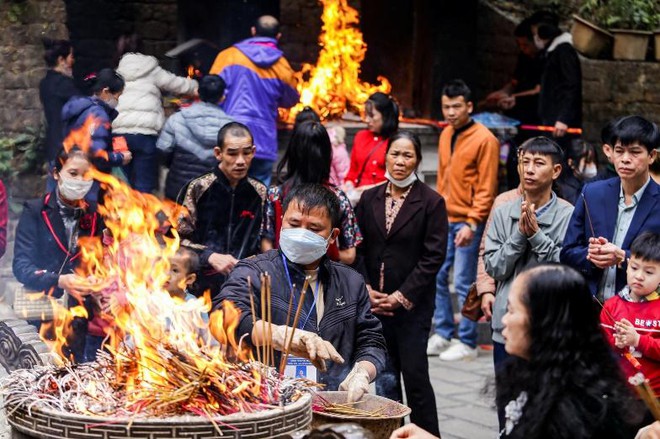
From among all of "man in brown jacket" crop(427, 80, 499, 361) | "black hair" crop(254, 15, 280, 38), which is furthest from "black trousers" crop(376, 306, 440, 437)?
"black hair" crop(254, 15, 280, 38)

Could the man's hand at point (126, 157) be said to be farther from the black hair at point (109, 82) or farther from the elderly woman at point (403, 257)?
the elderly woman at point (403, 257)

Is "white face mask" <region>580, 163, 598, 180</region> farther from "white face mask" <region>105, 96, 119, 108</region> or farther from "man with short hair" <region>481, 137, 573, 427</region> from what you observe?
"white face mask" <region>105, 96, 119, 108</region>

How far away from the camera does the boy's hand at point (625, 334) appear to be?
5820 millimetres

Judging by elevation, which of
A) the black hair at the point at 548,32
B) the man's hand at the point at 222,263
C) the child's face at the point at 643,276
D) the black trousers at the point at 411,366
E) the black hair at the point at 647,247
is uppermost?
the black hair at the point at 548,32

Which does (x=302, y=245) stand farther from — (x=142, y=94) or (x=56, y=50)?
(x=56, y=50)

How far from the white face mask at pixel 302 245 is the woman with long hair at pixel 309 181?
1614 millimetres

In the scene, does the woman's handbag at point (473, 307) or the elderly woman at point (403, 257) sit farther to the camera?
the woman's handbag at point (473, 307)

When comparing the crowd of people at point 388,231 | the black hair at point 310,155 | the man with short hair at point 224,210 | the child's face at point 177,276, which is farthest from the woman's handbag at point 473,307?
the child's face at point 177,276

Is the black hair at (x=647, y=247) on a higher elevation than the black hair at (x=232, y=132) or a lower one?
lower

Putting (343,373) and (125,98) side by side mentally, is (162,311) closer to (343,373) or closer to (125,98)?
(343,373)

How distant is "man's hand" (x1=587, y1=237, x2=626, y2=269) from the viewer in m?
6.21

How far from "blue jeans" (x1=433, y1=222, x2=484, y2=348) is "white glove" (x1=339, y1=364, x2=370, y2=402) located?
4.75m

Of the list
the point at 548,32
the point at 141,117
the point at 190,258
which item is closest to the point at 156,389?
the point at 190,258

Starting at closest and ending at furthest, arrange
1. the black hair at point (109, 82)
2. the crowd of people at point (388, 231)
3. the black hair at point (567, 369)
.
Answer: the black hair at point (567, 369), the crowd of people at point (388, 231), the black hair at point (109, 82)
